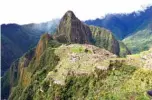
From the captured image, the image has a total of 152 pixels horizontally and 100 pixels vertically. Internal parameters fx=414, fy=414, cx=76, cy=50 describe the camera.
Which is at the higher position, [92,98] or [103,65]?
[103,65]

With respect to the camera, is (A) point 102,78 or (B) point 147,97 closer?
(B) point 147,97

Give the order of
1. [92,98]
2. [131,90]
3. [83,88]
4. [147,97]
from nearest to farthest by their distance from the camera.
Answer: [147,97] < [131,90] < [92,98] < [83,88]

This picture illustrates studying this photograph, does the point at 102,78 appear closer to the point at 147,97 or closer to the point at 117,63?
the point at 117,63

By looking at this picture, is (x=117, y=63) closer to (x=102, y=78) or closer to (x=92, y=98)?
(x=102, y=78)

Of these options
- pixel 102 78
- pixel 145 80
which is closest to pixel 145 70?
pixel 145 80

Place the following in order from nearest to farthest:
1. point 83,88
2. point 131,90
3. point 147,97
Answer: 1. point 147,97
2. point 131,90
3. point 83,88

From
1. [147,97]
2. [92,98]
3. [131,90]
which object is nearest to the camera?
[147,97]

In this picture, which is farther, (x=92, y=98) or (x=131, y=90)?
(x=92, y=98)

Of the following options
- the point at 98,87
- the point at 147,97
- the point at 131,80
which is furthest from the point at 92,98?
the point at 147,97
